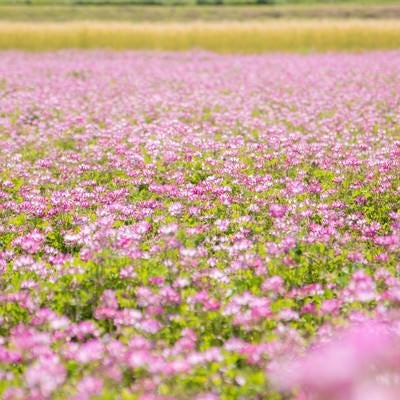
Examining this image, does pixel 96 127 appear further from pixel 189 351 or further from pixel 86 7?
pixel 86 7

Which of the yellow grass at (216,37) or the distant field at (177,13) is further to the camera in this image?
the distant field at (177,13)

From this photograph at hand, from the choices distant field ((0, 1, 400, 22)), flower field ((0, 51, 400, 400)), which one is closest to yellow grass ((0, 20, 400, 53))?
distant field ((0, 1, 400, 22))

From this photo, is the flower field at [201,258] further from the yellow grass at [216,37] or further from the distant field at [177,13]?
the distant field at [177,13]

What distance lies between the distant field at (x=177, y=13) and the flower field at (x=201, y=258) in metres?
50.4

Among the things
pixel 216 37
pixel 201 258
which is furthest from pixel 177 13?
pixel 201 258

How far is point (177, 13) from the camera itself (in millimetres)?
66938

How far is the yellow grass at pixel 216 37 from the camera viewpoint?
40531mm

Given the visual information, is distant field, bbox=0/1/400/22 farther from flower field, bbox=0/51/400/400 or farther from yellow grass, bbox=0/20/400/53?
flower field, bbox=0/51/400/400

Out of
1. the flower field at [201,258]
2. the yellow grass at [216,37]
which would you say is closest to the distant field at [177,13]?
the yellow grass at [216,37]

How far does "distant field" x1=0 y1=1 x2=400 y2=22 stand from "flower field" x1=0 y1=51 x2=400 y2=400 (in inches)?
1985

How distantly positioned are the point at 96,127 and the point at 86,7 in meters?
62.8

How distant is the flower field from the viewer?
3926mm

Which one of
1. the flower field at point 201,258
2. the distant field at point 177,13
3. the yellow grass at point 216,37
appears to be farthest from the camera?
the distant field at point 177,13

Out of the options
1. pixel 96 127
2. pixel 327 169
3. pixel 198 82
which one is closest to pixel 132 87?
pixel 198 82
